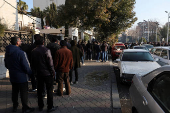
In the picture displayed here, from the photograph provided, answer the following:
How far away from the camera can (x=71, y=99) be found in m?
4.84

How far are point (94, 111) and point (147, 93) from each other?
1.90 metres

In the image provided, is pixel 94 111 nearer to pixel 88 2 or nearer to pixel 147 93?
pixel 147 93

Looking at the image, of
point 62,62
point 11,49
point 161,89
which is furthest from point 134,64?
point 11,49

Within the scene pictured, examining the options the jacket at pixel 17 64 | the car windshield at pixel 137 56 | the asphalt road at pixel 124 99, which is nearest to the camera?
the jacket at pixel 17 64

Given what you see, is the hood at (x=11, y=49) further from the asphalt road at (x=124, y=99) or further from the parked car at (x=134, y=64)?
the parked car at (x=134, y=64)

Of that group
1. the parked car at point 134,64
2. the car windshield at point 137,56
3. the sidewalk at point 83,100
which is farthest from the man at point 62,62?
the car windshield at point 137,56

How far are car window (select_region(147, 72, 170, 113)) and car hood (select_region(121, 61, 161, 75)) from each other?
3.29 metres

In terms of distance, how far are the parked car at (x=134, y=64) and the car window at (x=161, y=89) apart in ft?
8.74

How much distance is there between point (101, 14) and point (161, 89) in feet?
39.8

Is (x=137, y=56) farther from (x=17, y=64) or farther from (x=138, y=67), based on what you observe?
(x=17, y=64)

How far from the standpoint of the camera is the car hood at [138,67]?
596cm

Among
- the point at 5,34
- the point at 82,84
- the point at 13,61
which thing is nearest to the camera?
the point at 13,61

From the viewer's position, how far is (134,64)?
6805 millimetres

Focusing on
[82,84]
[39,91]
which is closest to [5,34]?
[82,84]
